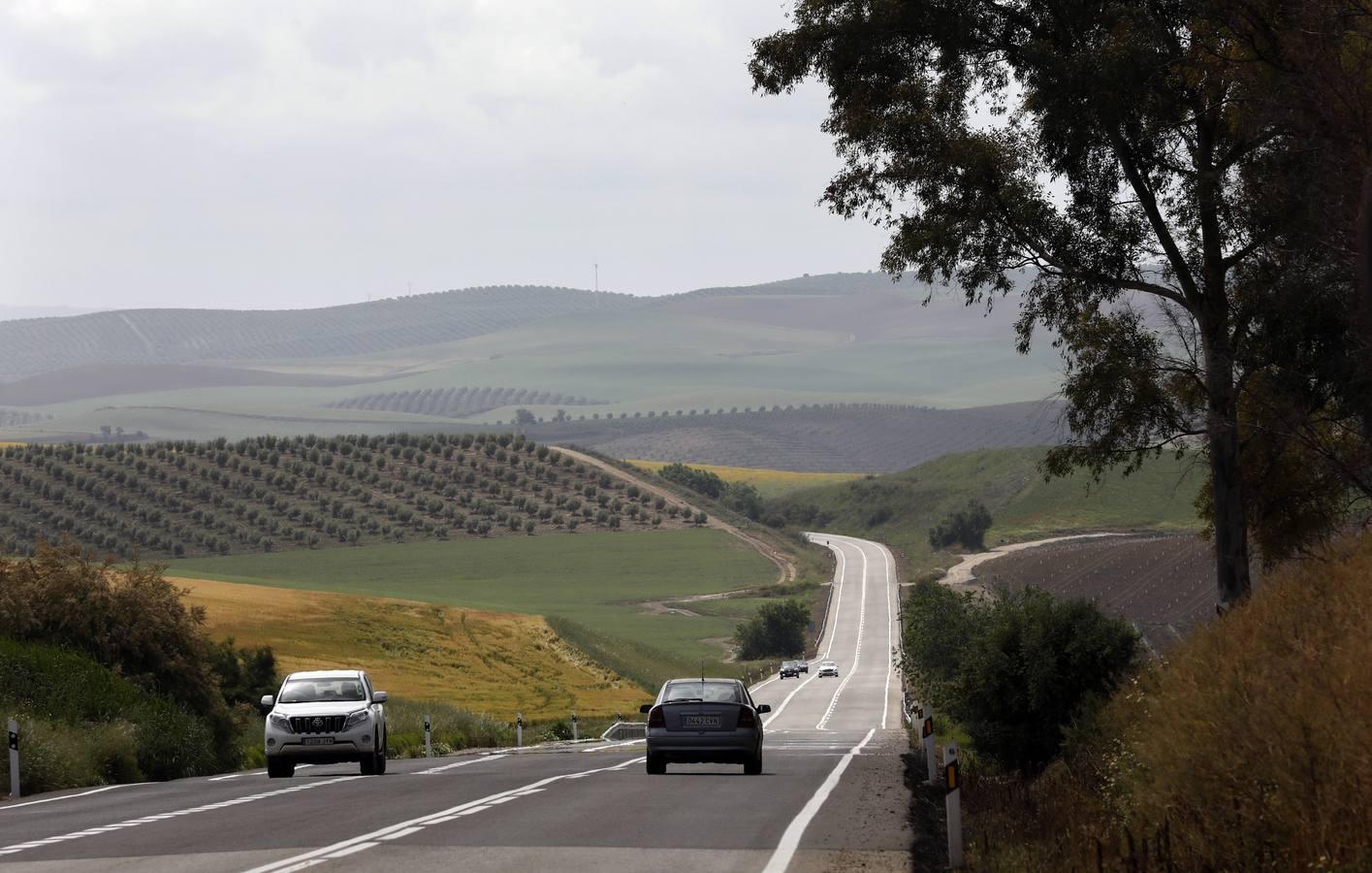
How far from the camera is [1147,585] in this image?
112188mm

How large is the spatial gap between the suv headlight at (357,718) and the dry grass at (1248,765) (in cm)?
1239

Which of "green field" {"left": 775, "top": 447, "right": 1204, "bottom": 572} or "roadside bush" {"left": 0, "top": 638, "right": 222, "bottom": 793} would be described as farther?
"green field" {"left": 775, "top": 447, "right": 1204, "bottom": 572}

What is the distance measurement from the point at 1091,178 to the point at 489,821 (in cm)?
1808

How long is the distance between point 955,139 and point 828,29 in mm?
3116

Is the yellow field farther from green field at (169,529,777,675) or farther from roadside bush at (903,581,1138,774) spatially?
roadside bush at (903,581,1138,774)

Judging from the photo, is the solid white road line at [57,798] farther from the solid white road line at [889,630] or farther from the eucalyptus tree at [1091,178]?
the solid white road line at [889,630]

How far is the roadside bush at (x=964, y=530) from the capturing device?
170 meters

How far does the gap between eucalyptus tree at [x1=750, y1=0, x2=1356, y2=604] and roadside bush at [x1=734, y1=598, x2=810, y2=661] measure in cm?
8261

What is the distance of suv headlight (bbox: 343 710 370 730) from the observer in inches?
1124

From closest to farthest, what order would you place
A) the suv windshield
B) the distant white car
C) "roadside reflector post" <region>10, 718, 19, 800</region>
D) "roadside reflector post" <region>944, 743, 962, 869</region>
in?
"roadside reflector post" <region>944, 743, 962, 869</region> < "roadside reflector post" <region>10, 718, 19, 800</region> < the distant white car < the suv windshield

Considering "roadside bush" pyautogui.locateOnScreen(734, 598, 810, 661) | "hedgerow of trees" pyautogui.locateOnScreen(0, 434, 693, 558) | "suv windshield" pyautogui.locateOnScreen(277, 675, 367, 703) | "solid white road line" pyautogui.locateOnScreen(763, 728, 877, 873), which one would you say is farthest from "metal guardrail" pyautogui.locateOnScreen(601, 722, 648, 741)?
"hedgerow of trees" pyautogui.locateOnScreen(0, 434, 693, 558)

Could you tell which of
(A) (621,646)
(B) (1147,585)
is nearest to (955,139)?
(A) (621,646)

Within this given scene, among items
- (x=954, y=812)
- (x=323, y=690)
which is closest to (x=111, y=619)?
(x=323, y=690)

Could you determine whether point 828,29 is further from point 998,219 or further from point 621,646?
point 621,646
